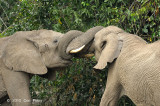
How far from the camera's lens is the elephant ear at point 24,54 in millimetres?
4738

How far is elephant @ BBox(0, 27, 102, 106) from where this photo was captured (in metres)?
4.68

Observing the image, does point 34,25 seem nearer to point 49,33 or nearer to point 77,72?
point 77,72

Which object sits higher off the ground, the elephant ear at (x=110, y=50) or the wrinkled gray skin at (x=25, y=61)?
the elephant ear at (x=110, y=50)

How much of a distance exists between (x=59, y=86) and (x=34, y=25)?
130 centimetres

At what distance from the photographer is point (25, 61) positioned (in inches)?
187

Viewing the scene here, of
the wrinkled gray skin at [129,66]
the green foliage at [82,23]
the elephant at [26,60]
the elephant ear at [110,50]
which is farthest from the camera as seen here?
the green foliage at [82,23]

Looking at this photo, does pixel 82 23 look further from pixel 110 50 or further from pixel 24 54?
pixel 110 50

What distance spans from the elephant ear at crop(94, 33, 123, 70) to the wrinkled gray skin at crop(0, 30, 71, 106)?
27.9 inches

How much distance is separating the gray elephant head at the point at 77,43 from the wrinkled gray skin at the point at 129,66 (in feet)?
0.38

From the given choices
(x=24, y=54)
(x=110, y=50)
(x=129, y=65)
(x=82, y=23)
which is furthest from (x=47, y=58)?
(x=82, y=23)

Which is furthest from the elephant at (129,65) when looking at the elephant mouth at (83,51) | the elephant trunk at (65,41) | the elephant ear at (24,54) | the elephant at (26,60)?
the elephant ear at (24,54)

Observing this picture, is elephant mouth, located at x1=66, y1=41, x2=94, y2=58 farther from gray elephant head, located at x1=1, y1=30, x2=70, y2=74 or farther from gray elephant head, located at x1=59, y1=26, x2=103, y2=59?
gray elephant head, located at x1=1, y1=30, x2=70, y2=74

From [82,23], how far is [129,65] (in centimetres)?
245

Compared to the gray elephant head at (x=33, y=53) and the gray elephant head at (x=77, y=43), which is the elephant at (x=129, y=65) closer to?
the gray elephant head at (x=77, y=43)
